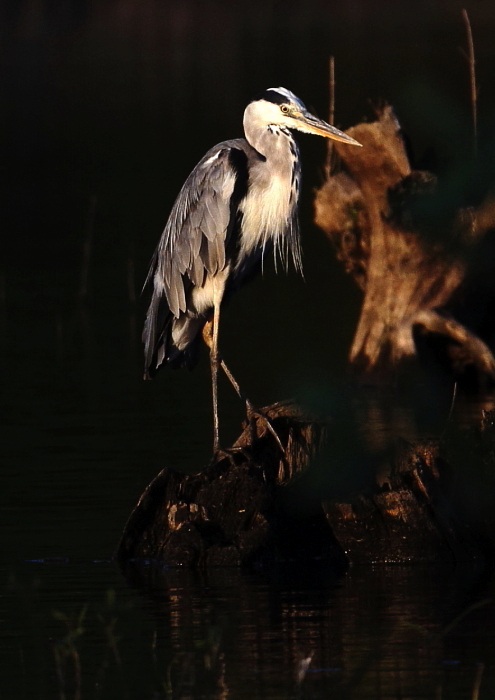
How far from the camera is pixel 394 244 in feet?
42.5

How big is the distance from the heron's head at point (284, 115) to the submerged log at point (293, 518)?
6.54ft

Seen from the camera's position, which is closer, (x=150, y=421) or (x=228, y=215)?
(x=228, y=215)

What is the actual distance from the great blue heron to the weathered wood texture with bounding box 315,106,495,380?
2357 millimetres

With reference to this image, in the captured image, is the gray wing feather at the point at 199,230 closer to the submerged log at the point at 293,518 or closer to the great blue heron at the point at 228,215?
the great blue heron at the point at 228,215

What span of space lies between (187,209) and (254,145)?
51cm

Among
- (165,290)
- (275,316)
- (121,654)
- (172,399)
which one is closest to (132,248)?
(275,316)

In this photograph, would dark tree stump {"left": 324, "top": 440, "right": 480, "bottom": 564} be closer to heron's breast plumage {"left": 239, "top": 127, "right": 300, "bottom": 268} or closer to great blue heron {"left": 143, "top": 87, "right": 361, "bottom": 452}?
great blue heron {"left": 143, "top": 87, "right": 361, "bottom": 452}

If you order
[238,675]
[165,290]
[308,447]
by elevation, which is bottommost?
[238,675]

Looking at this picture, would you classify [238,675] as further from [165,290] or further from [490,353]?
[490,353]

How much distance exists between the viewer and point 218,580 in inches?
320

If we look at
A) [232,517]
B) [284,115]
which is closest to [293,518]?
[232,517]

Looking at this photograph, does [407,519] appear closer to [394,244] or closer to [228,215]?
[228,215]

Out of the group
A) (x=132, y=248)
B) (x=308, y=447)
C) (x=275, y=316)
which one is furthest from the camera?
(x=132, y=248)

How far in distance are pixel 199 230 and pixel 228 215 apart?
19cm
